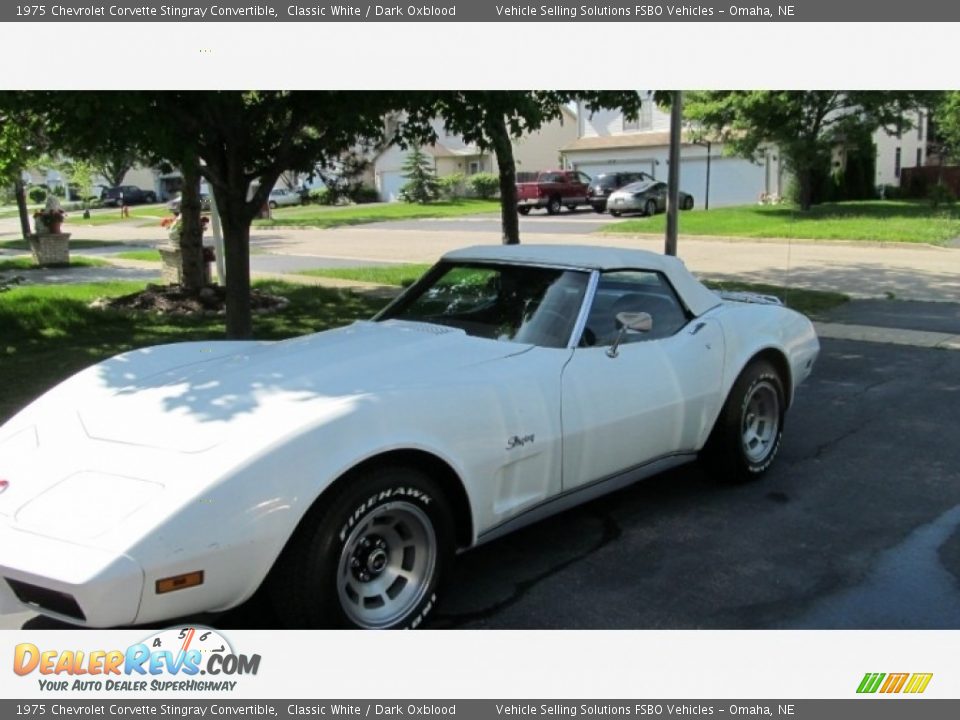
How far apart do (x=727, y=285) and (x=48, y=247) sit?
13.4 m

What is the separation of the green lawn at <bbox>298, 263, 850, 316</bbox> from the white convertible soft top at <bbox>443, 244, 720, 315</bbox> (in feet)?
19.1

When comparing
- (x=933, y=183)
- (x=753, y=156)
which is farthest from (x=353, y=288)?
(x=933, y=183)

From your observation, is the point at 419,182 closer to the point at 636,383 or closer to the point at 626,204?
the point at 626,204

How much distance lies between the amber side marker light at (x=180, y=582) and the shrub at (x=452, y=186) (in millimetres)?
47502

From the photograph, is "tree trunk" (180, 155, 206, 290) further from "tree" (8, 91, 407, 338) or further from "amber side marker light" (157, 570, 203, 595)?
"amber side marker light" (157, 570, 203, 595)

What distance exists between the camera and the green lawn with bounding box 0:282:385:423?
768 centimetres

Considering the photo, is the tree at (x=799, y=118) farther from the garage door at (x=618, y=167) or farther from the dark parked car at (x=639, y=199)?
the garage door at (x=618, y=167)

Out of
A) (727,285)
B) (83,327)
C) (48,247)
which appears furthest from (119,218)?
(727,285)

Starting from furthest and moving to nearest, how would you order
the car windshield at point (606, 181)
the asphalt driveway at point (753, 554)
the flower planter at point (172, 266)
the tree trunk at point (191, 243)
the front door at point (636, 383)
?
1. the car windshield at point (606, 181)
2. the flower planter at point (172, 266)
3. the tree trunk at point (191, 243)
4. the front door at point (636, 383)
5. the asphalt driveway at point (753, 554)

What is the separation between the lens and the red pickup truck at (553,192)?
119ft

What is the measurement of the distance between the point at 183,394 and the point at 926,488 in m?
4.04

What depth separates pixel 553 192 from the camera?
36562 mm

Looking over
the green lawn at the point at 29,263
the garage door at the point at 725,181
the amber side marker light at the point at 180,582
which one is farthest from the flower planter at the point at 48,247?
the garage door at the point at 725,181

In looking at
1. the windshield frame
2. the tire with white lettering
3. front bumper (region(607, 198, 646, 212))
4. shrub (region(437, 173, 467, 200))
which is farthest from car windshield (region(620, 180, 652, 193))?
the tire with white lettering
